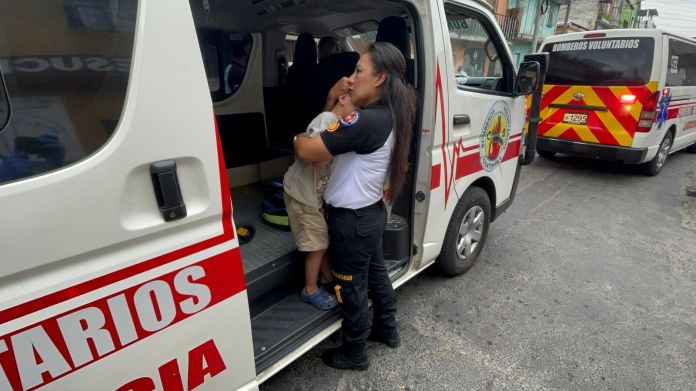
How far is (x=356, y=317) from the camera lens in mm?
1996

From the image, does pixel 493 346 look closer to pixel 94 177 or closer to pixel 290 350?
pixel 290 350

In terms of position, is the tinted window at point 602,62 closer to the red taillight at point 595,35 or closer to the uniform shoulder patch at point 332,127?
the red taillight at point 595,35

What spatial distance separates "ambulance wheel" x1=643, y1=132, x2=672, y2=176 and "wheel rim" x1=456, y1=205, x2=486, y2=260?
185 inches

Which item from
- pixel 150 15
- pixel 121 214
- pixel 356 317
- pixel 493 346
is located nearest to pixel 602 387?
pixel 493 346

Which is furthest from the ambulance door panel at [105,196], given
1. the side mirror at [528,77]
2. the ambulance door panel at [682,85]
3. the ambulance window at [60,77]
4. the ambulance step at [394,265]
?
the ambulance door panel at [682,85]

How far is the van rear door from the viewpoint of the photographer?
207 inches

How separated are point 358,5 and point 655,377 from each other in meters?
2.97

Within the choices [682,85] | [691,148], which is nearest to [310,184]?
[682,85]

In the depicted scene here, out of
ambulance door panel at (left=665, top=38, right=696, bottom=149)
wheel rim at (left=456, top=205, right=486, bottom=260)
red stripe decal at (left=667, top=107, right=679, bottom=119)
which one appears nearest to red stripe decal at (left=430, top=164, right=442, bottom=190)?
wheel rim at (left=456, top=205, right=486, bottom=260)

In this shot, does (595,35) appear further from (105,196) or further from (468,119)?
(105,196)

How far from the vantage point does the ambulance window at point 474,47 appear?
2.42m

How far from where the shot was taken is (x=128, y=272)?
109 cm

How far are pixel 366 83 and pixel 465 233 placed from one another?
1710 mm

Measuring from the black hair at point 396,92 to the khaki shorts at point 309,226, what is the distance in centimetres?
48
